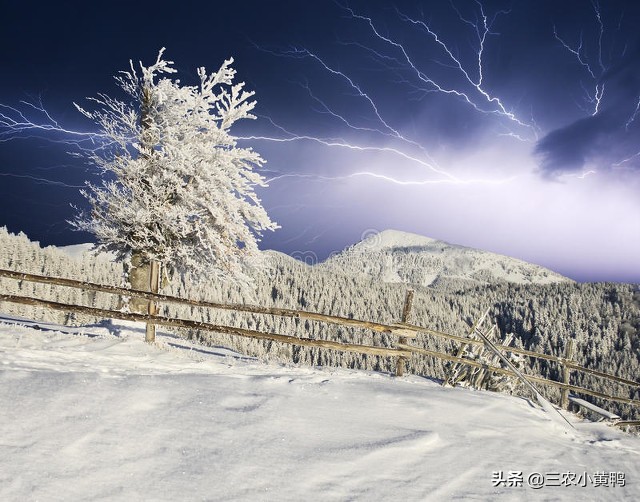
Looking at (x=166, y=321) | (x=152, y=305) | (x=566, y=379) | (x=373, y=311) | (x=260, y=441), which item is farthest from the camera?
(x=373, y=311)

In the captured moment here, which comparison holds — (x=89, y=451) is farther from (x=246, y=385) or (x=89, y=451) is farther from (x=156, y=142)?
(x=156, y=142)

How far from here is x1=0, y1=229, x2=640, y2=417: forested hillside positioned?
66562 millimetres

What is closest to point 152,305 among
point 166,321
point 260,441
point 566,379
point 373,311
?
point 166,321

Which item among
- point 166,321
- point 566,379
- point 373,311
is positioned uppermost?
point 166,321

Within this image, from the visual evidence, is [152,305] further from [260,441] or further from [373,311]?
[373,311]

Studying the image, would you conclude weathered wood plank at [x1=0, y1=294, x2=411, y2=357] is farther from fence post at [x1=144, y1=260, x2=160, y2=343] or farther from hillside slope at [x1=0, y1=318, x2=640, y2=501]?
hillside slope at [x1=0, y1=318, x2=640, y2=501]

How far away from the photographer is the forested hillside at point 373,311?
218 ft

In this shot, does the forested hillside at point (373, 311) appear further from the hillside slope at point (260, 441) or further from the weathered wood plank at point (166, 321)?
the hillside slope at point (260, 441)

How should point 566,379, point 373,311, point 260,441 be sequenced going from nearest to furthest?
point 260,441
point 566,379
point 373,311

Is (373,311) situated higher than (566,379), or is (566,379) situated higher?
(566,379)

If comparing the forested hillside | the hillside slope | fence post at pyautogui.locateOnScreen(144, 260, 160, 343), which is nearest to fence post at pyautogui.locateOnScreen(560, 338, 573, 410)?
the hillside slope

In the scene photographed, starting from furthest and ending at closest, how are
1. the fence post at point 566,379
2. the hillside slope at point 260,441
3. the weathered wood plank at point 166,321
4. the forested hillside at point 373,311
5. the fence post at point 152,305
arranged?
the forested hillside at point 373,311 → the fence post at point 566,379 → the fence post at point 152,305 → the weathered wood plank at point 166,321 → the hillside slope at point 260,441

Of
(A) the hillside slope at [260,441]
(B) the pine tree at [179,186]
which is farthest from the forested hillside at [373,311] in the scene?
(A) the hillside slope at [260,441]

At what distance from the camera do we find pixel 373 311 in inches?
4397
